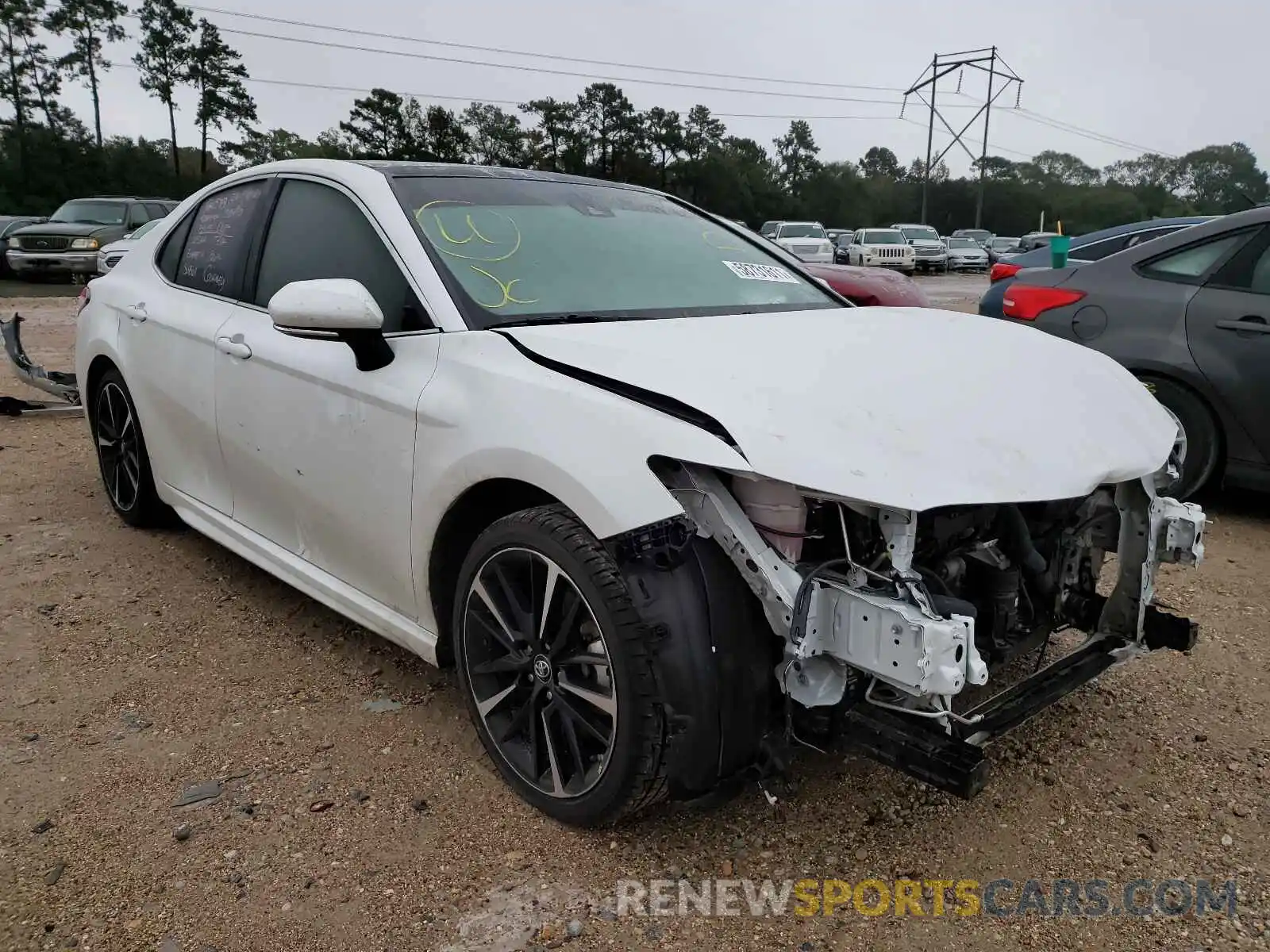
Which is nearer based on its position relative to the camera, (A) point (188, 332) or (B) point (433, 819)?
(B) point (433, 819)

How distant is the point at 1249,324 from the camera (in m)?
4.42

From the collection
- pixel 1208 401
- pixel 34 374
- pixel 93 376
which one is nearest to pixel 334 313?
pixel 93 376

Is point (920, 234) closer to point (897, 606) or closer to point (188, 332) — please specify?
point (188, 332)

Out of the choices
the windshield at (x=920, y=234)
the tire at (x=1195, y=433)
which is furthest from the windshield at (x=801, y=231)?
the tire at (x=1195, y=433)

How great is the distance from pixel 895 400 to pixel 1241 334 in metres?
3.21

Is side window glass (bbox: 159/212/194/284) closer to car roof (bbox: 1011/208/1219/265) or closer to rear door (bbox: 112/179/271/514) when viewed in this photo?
rear door (bbox: 112/179/271/514)

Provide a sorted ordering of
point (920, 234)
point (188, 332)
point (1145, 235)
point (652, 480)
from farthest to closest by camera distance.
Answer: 1. point (920, 234)
2. point (1145, 235)
3. point (188, 332)
4. point (652, 480)

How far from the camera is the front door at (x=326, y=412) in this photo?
103 inches

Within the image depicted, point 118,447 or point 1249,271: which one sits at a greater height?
point 1249,271

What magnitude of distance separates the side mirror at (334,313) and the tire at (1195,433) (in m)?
3.81

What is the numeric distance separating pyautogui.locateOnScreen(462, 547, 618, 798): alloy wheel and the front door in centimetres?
34

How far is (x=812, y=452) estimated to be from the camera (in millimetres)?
1920

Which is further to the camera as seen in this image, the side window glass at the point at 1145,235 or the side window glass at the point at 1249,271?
the side window glass at the point at 1145,235

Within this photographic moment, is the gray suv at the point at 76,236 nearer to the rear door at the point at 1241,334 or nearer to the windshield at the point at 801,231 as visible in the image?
the windshield at the point at 801,231
